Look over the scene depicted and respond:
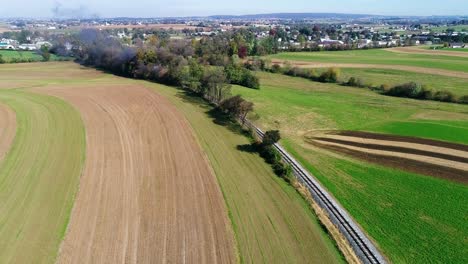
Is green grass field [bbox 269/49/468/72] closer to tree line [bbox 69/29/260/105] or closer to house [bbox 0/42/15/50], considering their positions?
tree line [bbox 69/29/260/105]

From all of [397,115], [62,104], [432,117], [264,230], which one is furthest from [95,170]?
[432,117]

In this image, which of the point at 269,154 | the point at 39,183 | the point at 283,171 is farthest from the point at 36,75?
the point at 283,171

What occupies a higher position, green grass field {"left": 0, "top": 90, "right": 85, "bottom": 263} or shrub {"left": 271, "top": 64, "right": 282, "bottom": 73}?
shrub {"left": 271, "top": 64, "right": 282, "bottom": 73}

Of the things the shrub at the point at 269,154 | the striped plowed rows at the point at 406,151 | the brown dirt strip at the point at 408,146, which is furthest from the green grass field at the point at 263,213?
the brown dirt strip at the point at 408,146

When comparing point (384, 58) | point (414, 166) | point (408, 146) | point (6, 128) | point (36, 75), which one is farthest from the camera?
point (384, 58)

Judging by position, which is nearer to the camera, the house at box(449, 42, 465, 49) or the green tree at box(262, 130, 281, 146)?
the green tree at box(262, 130, 281, 146)

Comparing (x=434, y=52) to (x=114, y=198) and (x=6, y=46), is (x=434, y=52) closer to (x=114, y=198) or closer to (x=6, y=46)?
(x=114, y=198)

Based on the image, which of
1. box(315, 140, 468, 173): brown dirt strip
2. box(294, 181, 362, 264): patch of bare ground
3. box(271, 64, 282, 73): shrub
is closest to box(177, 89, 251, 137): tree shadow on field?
box(315, 140, 468, 173): brown dirt strip
